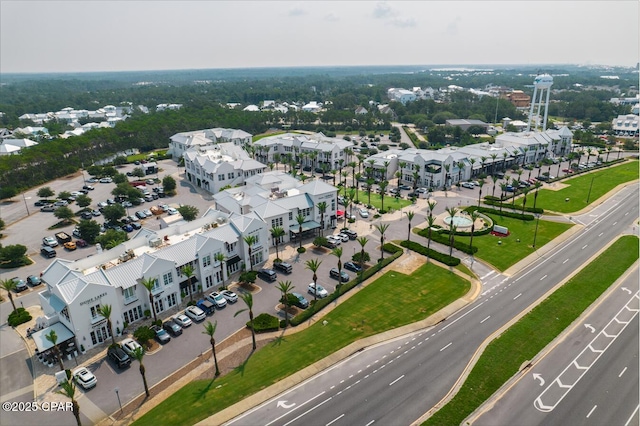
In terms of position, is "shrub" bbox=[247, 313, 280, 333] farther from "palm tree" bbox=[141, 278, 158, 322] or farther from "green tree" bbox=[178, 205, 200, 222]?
"green tree" bbox=[178, 205, 200, 222]

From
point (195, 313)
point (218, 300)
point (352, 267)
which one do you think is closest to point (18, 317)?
point (195, 313)

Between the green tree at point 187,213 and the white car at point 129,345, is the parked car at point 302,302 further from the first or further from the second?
the green tree at point 187,213

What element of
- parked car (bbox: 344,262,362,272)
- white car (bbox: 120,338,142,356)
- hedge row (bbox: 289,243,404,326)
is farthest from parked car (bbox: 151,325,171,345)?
parked car (bbox: 344,262,362,272)

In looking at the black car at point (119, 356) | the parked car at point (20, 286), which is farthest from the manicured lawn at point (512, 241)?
the parked car at point (20, 286)

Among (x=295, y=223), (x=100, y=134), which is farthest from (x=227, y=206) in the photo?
(x=100, y=134)

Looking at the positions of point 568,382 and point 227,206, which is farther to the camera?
point 227,206

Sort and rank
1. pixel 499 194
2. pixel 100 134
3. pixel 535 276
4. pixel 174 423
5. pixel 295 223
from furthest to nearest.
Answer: pixel 100 134 < pixel 499 194 < pixel 295 223 < pixel 535 276 < pixel 174 423

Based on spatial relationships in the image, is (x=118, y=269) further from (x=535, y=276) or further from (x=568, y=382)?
(x=535, y=276)
